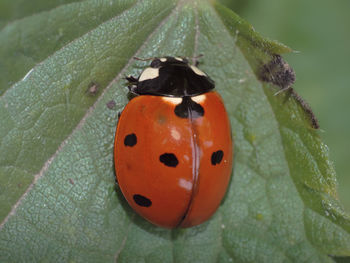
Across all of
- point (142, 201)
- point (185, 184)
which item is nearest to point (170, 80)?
point (185, 184)

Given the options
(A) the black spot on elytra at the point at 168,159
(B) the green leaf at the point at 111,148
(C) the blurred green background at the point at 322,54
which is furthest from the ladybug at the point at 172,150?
(C) the blurred green background at the point at 322,54

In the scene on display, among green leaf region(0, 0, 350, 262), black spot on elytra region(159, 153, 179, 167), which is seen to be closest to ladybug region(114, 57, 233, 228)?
black spot on elytra region(159, 153, 179, 167)

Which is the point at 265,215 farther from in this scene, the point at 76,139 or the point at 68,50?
the point at 68,50

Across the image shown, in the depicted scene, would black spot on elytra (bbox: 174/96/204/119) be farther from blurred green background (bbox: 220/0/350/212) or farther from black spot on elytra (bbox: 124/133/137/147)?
blurred green background (bbox: 220/0/350/212)

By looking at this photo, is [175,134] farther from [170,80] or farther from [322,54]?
[322,54]

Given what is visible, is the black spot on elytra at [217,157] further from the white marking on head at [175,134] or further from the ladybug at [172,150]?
the white marking on head at [175,134]

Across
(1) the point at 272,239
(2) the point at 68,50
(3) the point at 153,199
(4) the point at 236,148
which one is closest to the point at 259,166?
(4) the point at 236,148
